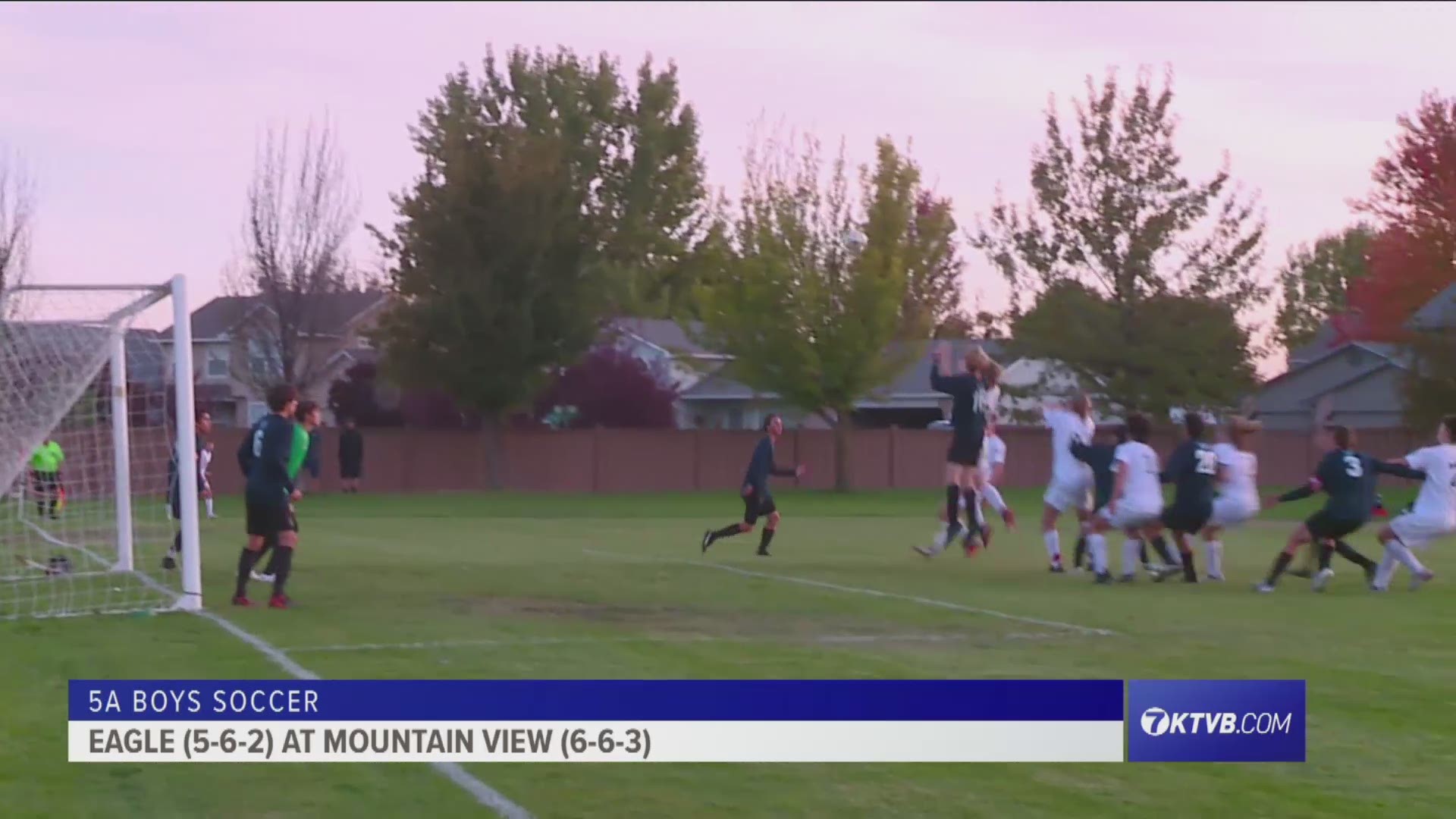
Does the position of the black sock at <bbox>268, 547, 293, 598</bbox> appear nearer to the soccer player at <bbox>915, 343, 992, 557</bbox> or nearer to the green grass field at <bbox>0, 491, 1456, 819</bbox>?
the green grass field at <bbox>0, 491, 1456, 819</bbox>

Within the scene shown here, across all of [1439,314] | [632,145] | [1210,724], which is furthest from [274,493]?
[632,145]

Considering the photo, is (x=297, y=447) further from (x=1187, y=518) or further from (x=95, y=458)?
(x=1187, y=518)

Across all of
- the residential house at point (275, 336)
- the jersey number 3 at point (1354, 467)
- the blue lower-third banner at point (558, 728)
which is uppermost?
the residential house at point (275, 336)

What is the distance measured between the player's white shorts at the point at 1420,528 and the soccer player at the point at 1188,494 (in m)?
1.78

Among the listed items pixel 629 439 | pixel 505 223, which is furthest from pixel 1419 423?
pixel 505 223

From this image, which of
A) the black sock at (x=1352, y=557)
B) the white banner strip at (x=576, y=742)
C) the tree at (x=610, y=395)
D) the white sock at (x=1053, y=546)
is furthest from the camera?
the tree at (x=610, y=395)

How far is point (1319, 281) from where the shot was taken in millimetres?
105188

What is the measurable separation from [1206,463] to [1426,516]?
6.87 ft

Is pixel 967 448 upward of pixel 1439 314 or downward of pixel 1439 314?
downward

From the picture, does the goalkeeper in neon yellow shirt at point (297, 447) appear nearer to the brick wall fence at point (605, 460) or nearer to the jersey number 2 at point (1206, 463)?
the jersey number 2 at point (1206, 463)

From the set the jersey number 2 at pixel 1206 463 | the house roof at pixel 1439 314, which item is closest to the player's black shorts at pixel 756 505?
the jersey number 2 at pixel 1206 463

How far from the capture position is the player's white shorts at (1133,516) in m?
17.7

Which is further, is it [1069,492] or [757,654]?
[1069,492]

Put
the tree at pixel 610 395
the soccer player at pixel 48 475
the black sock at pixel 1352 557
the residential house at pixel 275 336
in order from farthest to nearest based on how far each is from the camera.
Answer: the tree at pixel 610 395, the residential house at pixel 275 336, the soccer player at pixel 48 475, the black sock at pixel 1352 557
